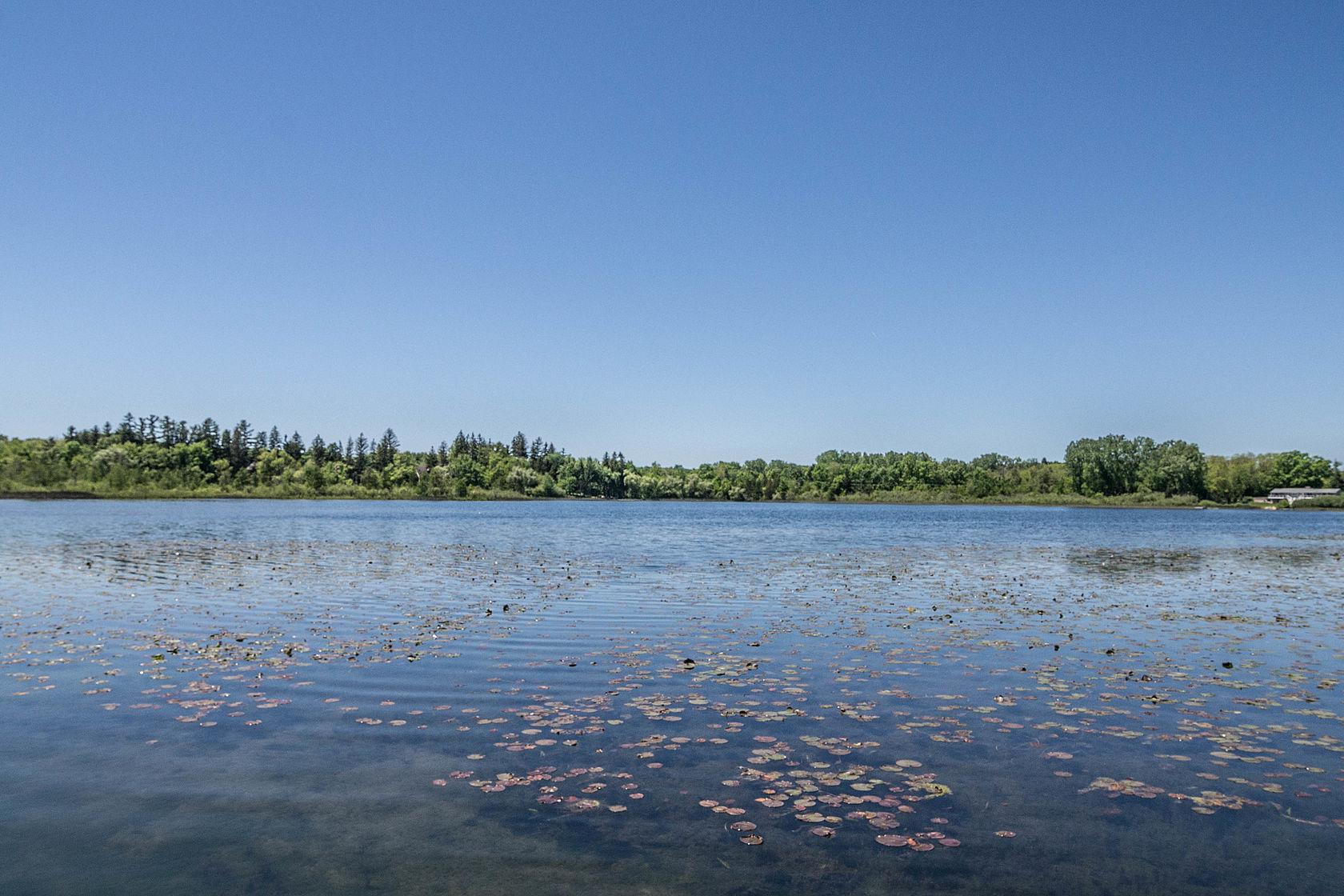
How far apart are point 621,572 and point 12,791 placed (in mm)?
27249

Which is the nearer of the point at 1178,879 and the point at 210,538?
the point at 1178,879

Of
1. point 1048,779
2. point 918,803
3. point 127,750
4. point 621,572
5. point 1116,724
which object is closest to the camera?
point 918,803

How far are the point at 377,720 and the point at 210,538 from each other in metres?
51.3

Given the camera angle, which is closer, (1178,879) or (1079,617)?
(1178,879)

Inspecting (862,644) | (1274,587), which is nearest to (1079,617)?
(862,644)

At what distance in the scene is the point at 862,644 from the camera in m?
19.9

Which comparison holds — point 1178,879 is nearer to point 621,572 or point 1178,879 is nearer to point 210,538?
point 621,572

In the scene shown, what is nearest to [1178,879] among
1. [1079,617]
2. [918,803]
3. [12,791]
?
[918,803]

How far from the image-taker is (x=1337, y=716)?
533 inches

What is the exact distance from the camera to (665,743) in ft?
39.1

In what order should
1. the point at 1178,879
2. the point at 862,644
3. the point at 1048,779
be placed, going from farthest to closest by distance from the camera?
the point at 862,644 → the point at 1048,779 → the point at 1178,879

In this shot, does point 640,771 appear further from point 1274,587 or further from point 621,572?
point 1274,587

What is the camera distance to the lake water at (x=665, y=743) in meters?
8.15

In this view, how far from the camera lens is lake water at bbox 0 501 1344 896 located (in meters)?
8.15
